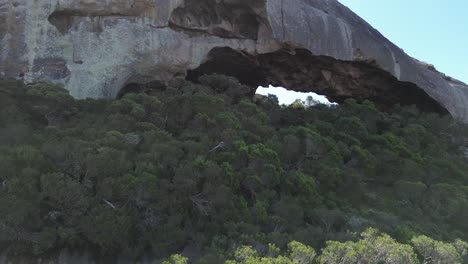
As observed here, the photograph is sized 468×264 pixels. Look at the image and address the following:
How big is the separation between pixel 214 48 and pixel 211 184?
347 inches

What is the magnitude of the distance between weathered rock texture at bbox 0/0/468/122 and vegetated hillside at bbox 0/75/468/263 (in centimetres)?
152

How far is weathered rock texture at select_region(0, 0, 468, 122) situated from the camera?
16.2 metres

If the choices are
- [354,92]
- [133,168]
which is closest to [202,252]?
[133,168]

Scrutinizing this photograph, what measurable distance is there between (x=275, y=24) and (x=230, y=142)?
6994 mm

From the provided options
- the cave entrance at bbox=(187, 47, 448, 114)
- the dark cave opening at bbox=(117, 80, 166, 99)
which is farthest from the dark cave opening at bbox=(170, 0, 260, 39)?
the dark cave opening at bbox=(117, 80, 166, 99)

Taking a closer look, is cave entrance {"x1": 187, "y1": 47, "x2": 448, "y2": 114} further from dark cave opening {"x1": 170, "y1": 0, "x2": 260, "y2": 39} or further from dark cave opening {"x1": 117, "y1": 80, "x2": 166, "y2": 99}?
dark cave opening {"x1": 117, "y1": 80, "x2": 166, "y2": 99}

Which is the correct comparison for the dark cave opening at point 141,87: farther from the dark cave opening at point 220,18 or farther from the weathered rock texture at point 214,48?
the dark cave opening at point 220,18

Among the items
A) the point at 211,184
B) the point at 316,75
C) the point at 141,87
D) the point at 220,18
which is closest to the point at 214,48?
the point at 220,18

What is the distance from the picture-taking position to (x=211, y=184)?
434 inches

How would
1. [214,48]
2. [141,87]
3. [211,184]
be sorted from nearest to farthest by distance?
[211,184] → [141,87] → [214,48]

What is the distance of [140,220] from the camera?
1034 centimetres

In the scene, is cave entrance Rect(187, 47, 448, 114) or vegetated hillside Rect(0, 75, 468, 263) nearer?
vegetated hillside Rect(0, 75, 468, 263)

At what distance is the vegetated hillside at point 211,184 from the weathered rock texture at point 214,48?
152 centimetres

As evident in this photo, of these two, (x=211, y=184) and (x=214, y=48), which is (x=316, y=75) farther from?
(x=211, y=184)
